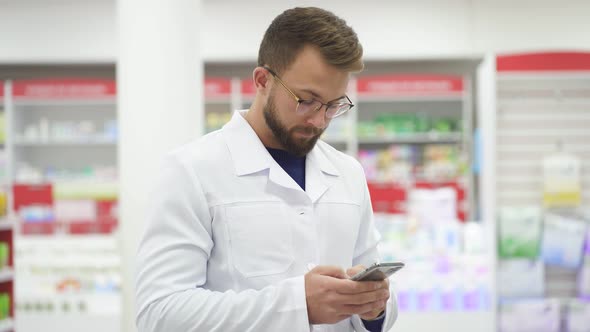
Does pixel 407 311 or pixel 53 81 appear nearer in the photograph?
pixel 407 311

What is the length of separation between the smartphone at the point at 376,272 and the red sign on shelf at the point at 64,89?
7.24 meters

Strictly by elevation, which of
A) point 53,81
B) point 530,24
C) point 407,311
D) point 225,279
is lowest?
point 407,311

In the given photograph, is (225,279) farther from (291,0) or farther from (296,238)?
(291,0)

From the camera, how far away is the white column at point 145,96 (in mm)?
4059

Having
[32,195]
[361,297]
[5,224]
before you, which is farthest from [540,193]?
[32,195]

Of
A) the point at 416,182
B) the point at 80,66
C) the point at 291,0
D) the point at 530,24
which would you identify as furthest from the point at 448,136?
the point at 80,66

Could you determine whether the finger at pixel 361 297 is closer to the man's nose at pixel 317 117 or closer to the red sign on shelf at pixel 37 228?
the man's nose at pixel 317 117

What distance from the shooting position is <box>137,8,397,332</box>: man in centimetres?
160

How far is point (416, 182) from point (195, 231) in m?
6.77

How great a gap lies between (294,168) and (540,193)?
4.60 meters

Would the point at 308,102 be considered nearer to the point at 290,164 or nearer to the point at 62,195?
the point at 290,164

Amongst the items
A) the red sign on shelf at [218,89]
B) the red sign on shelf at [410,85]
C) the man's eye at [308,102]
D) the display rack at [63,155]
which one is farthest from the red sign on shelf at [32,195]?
the man's eye at [308,102]

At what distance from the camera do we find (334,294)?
61.4 inches

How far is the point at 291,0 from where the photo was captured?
27.9 feet
